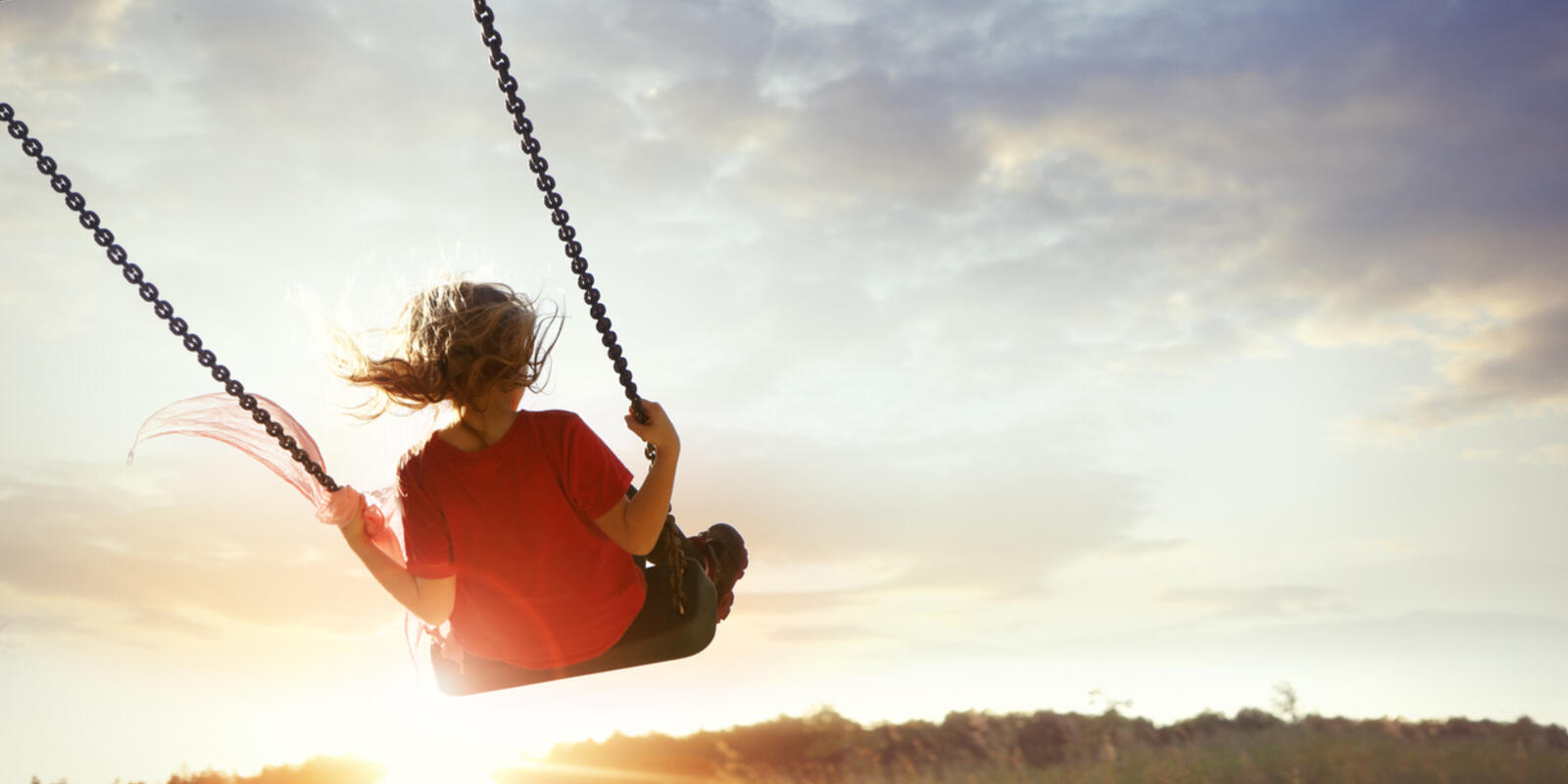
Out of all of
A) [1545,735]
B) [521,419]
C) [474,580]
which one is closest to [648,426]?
[521,419]

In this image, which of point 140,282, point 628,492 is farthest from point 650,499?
point 140,282

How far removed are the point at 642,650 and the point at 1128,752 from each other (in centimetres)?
986

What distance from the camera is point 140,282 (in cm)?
316

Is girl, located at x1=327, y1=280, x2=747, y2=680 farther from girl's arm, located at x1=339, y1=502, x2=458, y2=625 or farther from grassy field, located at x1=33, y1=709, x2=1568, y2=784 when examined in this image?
grassy field, located at x1=33, y1=709, x2=1568, y2=784

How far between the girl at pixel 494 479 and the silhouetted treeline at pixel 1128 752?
891 cm

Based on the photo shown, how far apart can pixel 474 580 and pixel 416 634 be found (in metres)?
0.61

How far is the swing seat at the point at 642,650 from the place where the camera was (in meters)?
3.86

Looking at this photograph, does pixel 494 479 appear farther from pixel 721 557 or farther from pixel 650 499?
pixel 721 557

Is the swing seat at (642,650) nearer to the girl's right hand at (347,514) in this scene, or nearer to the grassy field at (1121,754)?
the girl's right hand at (347,514)

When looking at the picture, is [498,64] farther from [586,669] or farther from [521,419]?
[586,669]

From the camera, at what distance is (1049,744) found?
12.7 meters

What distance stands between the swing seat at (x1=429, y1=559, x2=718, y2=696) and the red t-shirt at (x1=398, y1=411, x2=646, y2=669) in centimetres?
23

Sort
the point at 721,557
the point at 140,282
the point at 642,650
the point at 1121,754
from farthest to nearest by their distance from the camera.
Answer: the point at 1121,754
the point at 721,557
the point at 642,650
the point at 140,282

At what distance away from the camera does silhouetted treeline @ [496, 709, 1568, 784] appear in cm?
1105
